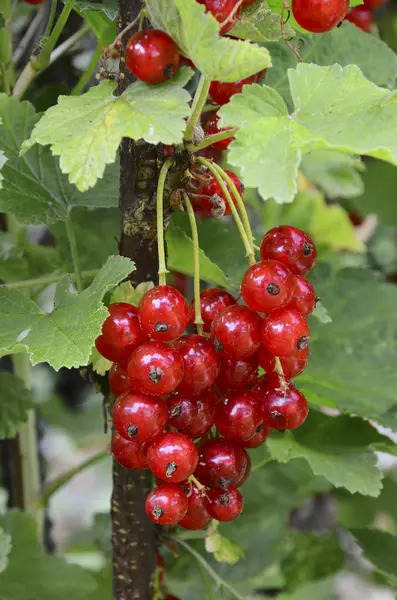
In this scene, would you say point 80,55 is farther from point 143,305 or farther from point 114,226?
point 143,305

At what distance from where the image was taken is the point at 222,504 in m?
0.53

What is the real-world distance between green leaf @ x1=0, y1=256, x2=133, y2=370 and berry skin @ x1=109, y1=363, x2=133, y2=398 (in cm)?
5

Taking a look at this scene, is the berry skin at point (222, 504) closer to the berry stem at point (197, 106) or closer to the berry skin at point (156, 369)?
the berry skin at point (156, 369)

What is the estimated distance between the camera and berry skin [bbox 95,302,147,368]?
1.67ft

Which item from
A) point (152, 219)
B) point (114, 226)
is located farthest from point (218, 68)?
point (114, 226)

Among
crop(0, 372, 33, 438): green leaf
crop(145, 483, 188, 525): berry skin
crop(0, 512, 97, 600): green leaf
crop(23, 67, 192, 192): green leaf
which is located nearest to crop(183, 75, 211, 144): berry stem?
crop(23, 67, 192, 192): green leaf

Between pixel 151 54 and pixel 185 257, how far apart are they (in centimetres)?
25

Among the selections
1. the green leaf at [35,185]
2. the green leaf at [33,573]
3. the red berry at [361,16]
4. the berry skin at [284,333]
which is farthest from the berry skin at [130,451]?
the red berry at [361,16]

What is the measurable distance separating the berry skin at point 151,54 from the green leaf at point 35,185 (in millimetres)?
186

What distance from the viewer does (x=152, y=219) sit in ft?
1.79

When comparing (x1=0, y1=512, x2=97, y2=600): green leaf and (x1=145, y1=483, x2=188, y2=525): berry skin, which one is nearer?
(x1=145, y1=483, x2=188, y2=525): berry skin

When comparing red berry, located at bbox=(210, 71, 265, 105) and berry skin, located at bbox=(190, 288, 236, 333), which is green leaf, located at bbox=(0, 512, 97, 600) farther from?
red berry, located at bbox=(210, 71, 265, 105)

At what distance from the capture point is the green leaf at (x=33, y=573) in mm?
838

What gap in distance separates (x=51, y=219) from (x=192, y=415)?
9.9 inches
